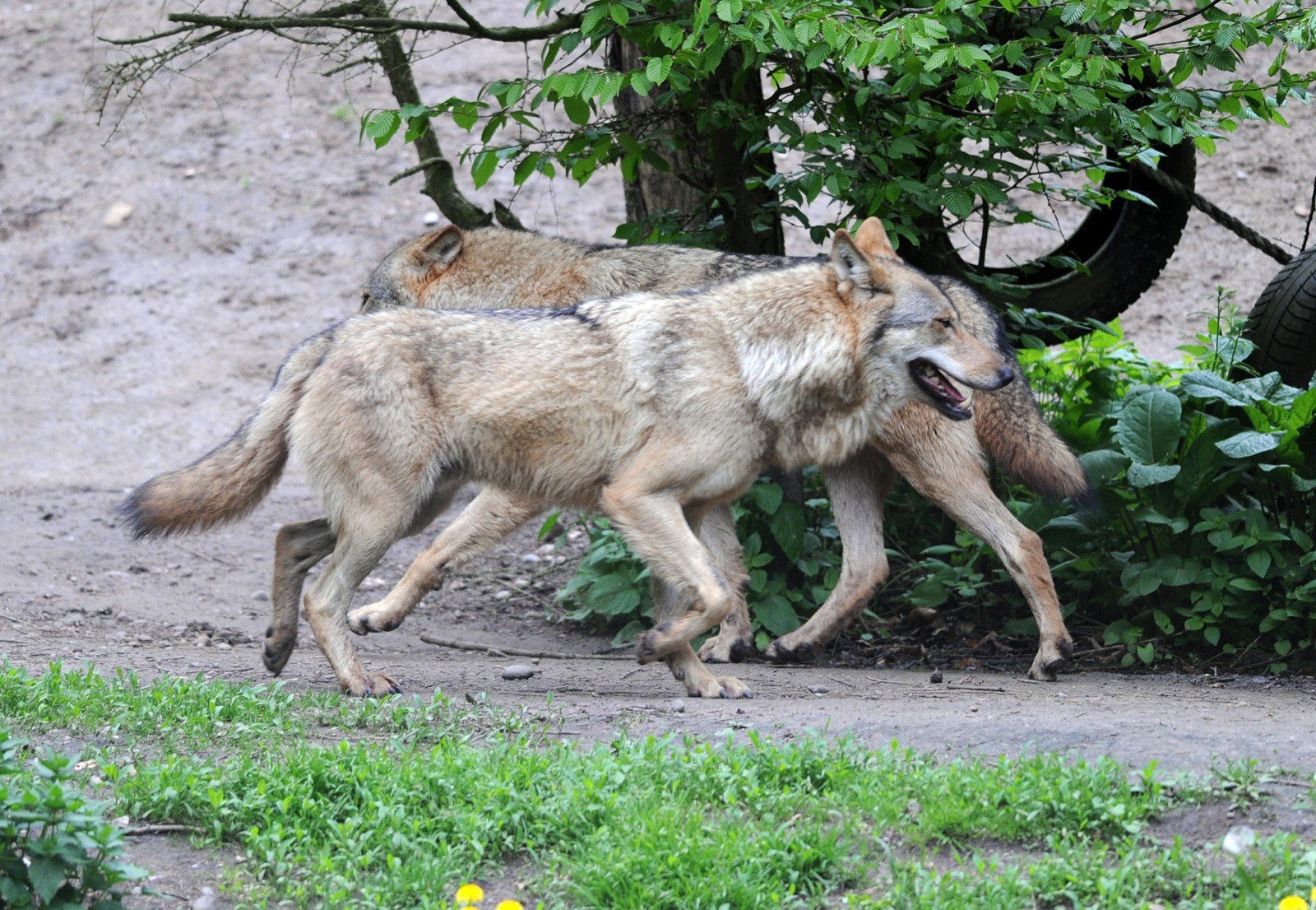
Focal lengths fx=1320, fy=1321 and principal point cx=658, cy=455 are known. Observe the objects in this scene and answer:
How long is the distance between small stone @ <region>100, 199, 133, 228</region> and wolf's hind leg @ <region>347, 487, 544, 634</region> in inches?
415

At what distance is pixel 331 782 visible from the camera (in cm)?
362

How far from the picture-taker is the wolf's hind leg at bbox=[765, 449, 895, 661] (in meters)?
6.38

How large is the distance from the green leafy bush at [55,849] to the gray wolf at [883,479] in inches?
97.5

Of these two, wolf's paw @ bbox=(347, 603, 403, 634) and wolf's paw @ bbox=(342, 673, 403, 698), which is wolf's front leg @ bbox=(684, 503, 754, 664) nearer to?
wolf's paw @ bbox=(347, 603, 403, 634)

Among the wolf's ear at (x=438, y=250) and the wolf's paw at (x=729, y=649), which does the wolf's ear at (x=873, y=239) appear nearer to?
the wolf's paw at (x=729, y=649)

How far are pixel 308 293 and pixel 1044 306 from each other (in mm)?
8410

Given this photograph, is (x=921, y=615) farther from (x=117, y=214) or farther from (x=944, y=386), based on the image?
(x=117, y=214)

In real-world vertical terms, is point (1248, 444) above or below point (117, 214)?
below

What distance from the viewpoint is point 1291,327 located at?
6828 mm

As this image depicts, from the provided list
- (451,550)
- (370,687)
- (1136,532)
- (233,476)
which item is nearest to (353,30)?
(233,476)

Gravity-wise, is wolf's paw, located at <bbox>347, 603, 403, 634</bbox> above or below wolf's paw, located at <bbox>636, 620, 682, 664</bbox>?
below

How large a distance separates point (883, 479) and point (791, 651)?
99 centimetres

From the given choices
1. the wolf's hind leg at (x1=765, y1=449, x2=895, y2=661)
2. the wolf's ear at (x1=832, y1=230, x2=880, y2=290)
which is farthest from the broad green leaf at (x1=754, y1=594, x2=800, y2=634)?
the wolf's ear at (x1=832, y1=230, x2=880, y2=290)

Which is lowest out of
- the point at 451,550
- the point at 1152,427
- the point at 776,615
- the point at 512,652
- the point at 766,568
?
the point at 512,652
